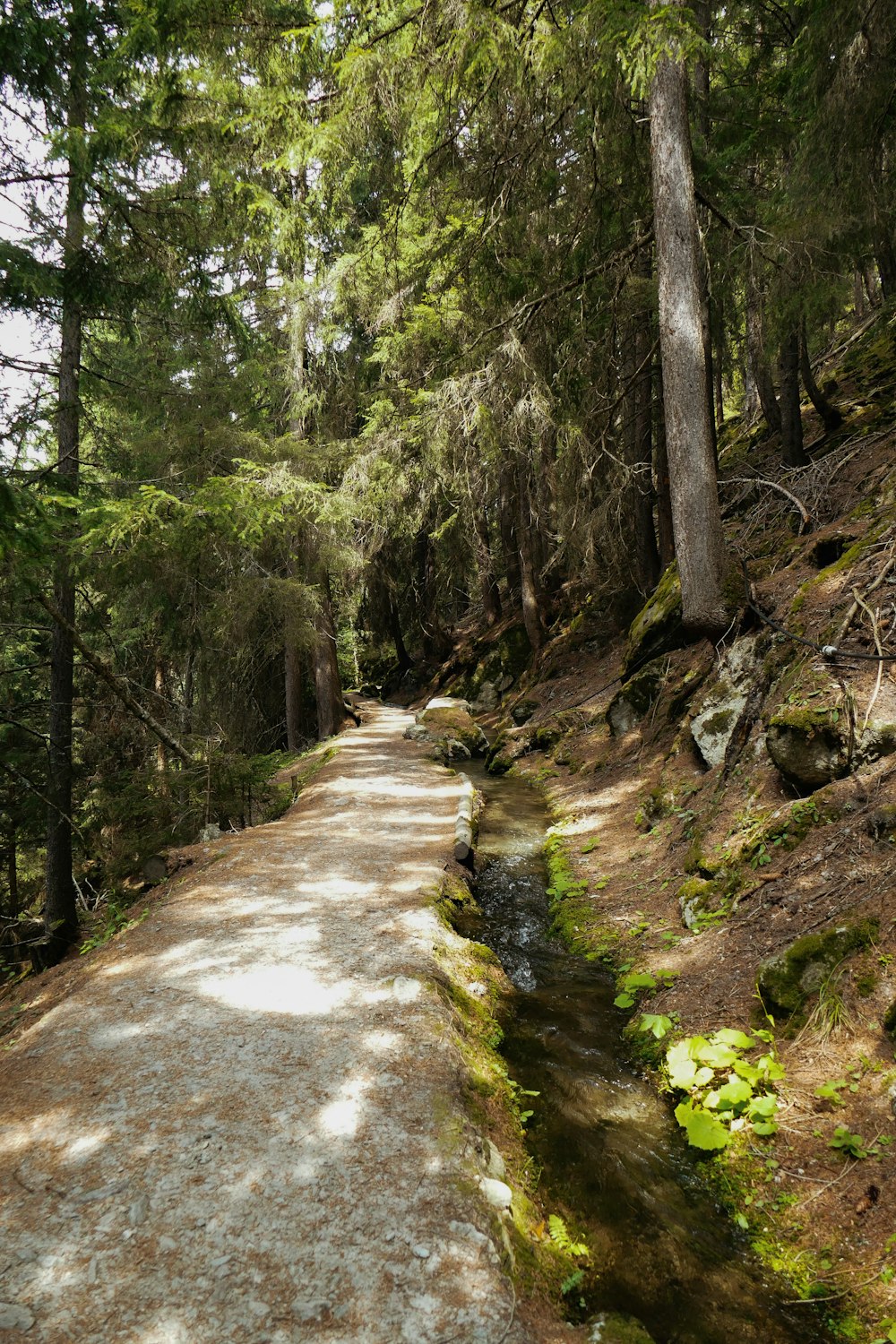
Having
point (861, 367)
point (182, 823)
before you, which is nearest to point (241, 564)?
point (182, 823)

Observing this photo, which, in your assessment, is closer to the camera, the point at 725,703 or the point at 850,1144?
the point at 850,1144

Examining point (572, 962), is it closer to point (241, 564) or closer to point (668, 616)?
point (668, 616)

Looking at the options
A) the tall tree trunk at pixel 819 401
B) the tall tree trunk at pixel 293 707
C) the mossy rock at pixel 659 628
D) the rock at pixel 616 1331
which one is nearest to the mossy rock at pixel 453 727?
the tall tree trunk at pixel 293 707

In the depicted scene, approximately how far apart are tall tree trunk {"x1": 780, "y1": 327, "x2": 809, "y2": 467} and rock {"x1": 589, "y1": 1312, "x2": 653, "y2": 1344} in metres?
10.9

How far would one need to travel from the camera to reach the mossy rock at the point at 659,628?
29.5 feet

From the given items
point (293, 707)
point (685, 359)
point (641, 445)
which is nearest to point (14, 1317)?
point (685, 359)

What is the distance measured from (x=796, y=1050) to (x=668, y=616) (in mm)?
6444

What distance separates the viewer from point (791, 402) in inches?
410

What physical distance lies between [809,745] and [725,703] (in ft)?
6.59

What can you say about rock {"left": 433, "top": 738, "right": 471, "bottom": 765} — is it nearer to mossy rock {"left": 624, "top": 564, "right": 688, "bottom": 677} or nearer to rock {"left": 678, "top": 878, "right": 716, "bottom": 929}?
mossy rock {"left": 624, "top": 564, "right": 688, "bottom": 677}

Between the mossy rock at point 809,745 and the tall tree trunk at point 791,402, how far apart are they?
709 centimetres

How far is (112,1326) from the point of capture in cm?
214

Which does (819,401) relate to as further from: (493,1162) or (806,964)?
(493,1162)

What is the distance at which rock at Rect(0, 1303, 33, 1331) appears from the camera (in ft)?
6.98
